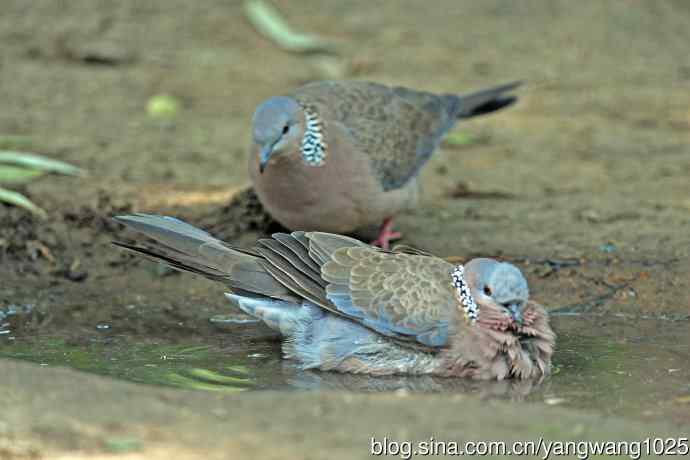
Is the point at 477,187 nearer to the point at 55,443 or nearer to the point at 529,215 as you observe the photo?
the point at 529,215

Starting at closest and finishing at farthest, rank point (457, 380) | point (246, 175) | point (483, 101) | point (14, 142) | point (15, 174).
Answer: point (457, 380) < point (15, 174) < point (483, 101) < point (246, 175) < point (14, 142)

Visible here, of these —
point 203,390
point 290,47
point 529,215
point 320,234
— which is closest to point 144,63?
point 290,47

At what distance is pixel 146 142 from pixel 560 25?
4.61m

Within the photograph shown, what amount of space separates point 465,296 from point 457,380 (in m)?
0.39

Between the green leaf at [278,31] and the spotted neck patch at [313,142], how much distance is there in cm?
404

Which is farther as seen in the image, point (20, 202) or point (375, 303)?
point (20, 202)

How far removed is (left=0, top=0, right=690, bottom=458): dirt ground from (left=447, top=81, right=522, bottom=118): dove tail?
518 mm

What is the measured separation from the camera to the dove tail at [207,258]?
5906mm

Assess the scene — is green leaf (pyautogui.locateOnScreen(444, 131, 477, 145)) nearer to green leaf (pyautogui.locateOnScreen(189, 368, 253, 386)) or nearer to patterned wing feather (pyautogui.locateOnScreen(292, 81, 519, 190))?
patterned wing feather (pyautogui.locateOnScreen(292, 81, 519, 190))

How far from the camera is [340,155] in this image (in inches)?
275

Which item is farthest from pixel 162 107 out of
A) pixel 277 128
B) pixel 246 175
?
pixel 277 128

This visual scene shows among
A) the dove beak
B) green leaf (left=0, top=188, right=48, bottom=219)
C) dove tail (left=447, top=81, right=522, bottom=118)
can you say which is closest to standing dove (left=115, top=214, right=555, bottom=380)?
the dove beak

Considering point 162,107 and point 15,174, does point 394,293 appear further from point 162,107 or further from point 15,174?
point 162,107

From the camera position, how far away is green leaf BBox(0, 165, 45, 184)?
786 cm
